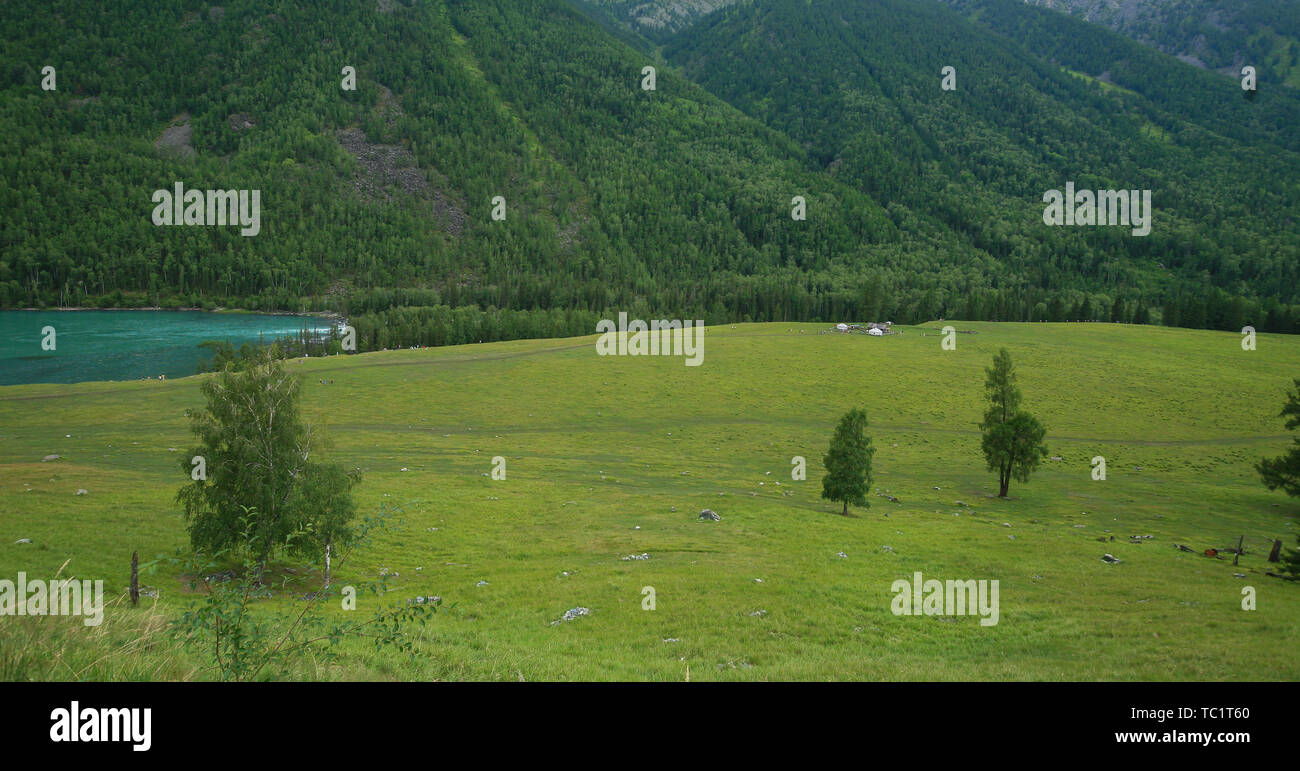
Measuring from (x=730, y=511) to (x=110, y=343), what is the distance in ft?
→ 514

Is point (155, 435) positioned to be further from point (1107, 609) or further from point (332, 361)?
point (1107, 609)

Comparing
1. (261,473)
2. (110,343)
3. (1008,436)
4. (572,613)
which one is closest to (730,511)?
(572,613)

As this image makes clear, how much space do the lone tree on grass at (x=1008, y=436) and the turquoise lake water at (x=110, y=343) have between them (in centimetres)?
10300

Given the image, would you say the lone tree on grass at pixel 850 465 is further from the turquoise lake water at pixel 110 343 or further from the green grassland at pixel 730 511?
the turquoise lake water at pixel 110 343

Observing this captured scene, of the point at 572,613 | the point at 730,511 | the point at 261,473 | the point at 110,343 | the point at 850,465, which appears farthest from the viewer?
the point at 110,343

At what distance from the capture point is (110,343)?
141500 millimetres

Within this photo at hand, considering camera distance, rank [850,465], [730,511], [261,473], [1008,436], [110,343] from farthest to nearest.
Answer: [110,343] → [1008,436] → [850,465] → [730,511] → [261,473]

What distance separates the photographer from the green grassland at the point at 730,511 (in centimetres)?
1703

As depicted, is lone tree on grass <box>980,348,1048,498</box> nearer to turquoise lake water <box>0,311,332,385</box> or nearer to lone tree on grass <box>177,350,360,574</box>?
lone tree on grass <box>177,350,360,574</box>

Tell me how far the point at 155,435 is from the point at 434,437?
74.5 feet

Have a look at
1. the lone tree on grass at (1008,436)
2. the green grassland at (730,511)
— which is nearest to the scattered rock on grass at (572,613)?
the green grassland at (730,511)

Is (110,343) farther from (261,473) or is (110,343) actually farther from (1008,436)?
(1008,436)

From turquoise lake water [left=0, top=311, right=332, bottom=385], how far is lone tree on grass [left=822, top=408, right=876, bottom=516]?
96.1m

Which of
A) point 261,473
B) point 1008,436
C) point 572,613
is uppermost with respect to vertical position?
point 261,473
